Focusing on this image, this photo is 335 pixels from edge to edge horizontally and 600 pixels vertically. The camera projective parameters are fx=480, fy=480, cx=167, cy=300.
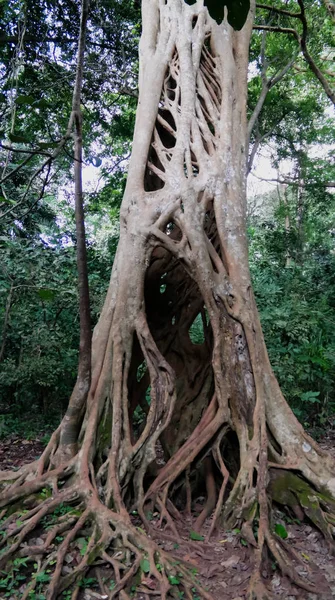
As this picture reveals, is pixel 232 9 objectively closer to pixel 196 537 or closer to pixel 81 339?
pixel 81 339

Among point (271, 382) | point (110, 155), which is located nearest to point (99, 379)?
point (271, 382)

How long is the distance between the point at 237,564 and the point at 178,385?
6.06 feet

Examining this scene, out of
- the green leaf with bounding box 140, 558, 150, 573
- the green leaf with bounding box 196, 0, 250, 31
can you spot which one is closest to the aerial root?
the green leaf with bounding box 140, 558, 150, 573

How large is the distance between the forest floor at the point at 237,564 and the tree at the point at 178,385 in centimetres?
8

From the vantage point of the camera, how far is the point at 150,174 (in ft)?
16.3

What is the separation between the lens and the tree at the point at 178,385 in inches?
118

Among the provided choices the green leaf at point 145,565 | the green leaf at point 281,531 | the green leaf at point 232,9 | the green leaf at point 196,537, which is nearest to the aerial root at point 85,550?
the green leaf at point 145,565

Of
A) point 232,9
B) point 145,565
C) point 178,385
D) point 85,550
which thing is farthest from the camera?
point 178,385

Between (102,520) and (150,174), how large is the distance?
333 cm

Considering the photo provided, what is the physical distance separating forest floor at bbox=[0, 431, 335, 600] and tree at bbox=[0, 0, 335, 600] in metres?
0.08

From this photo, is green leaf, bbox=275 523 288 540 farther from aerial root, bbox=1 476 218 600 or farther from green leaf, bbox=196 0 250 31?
green leaf, bbox=196 0 250 31

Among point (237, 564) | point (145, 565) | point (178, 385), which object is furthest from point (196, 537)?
point (178, 385)

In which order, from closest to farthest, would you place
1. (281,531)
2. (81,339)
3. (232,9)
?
(232,9) → (281,531) → (81,339)

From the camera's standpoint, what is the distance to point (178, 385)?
462cm
